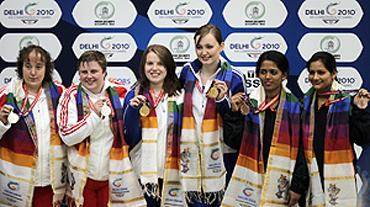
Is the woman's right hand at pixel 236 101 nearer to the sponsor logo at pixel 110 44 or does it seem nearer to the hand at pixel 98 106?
the hand at pixel 98 106

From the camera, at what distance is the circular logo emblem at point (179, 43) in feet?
13.3

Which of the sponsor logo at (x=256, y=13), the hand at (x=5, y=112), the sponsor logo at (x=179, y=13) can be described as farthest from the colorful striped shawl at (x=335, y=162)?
the hand at (x=5, y=112)

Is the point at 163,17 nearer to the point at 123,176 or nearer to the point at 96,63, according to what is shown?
the point at 96,63

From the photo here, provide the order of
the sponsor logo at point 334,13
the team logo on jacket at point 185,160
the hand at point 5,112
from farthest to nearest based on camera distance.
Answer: the sponsor logo at point 334,13 < the team logo on jacket at point 185,160 < the hand at point 5,112

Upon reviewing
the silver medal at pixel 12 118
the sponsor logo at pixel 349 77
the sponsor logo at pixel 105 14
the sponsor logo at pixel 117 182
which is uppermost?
the sponsor logo at pixel 105 14

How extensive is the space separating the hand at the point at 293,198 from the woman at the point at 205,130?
40 centimetres

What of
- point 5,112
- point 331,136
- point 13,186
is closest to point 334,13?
point 331,136

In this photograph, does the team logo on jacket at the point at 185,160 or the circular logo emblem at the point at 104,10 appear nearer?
the team logo on jacket at the point at 185,160

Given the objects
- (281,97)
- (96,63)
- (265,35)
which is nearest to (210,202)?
(281,97)

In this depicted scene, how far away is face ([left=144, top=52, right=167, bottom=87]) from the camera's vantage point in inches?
129

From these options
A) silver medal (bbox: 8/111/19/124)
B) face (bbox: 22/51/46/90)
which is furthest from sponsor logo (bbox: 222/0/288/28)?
silver medal (bbox: 8/111/19/124)

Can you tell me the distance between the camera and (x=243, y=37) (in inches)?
158

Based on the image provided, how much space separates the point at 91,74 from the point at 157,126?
1.66 ft

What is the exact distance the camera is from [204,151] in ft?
10.7
